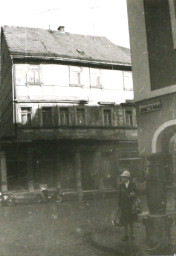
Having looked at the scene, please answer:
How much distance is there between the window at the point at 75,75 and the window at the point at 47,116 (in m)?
2.50

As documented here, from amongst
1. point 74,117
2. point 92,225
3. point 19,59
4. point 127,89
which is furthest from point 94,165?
point 92,225

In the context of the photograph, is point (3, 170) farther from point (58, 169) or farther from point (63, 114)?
point (63, 114)

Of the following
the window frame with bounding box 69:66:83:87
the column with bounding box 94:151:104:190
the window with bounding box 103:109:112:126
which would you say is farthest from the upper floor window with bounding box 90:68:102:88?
the column with bounding box 94:151:104:190

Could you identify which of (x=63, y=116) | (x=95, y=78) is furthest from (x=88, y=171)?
(x=95, y=78)

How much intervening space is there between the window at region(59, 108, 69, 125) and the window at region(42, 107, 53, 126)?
0.66 m

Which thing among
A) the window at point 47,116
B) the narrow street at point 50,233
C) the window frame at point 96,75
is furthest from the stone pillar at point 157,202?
the window frame at point 96,75

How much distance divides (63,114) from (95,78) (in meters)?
3.64

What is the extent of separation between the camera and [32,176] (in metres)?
22.8

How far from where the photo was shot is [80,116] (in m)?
24.4

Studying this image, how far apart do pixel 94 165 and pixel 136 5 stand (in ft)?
56.2

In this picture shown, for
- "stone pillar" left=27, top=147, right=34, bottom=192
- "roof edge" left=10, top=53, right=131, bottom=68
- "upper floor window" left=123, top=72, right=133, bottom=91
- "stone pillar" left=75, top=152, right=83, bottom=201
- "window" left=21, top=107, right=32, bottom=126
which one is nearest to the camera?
"stone pillar" left=27, top=147, right=34, bottom=192

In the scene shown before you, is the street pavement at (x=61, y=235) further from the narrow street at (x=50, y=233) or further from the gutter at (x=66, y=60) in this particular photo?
the gutter at (x=66, y=60)

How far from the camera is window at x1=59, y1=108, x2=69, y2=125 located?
77.8 feet

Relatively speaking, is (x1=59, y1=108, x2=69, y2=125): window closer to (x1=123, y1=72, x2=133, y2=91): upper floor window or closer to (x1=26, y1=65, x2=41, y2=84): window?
(x1=26, y1=65, x2=41, y2=84): window
